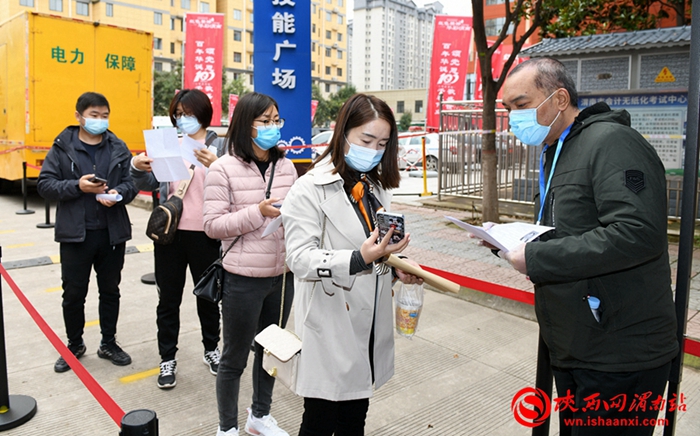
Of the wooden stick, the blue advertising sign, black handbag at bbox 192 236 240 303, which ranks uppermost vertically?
the blue advertising sign

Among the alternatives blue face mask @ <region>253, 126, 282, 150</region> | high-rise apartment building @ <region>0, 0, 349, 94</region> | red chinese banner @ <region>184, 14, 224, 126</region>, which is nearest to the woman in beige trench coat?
blue face mask @ <region>253, 126, 282, 150</region>

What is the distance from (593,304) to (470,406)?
196cm

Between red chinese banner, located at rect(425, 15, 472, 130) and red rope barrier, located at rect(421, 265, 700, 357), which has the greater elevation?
red chinese banner, located at rect(425, 15, 472, 130)

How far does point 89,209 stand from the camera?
3.99 meters

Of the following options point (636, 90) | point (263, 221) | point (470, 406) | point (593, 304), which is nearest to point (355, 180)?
point (263, 221)

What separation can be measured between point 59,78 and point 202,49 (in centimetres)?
575

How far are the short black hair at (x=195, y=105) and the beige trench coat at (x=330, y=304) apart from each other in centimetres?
190

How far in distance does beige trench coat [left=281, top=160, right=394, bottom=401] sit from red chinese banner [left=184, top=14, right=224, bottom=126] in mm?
14608

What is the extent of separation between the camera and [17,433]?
3.20m

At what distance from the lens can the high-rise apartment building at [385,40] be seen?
13088 cm

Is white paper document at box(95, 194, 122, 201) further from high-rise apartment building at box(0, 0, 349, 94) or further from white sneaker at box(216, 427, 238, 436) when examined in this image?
high-rise apartment building at box(0, 0, 349, 94)

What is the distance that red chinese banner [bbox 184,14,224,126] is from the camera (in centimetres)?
1591

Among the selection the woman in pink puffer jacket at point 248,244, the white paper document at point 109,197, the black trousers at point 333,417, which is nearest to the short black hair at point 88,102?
the white paper document at point 109,197

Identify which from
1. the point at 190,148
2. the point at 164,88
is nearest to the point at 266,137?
the point at 190,148
